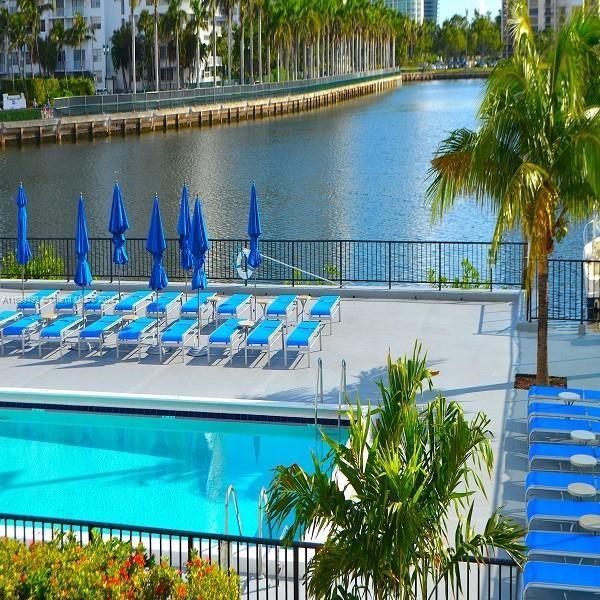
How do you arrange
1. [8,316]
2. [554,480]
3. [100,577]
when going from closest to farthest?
1. [100,577]
2. [554,480]
3. [8,316]

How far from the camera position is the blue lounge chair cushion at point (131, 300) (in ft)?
70.7

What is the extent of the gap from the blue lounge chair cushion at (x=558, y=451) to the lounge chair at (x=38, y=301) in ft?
38.6

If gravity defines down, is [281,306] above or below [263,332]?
above

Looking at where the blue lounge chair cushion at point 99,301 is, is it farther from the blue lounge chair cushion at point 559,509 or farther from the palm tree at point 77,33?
the palm tree at point 77,33

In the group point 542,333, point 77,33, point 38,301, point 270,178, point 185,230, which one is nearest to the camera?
point 542,333

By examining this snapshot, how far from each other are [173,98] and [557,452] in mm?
86308

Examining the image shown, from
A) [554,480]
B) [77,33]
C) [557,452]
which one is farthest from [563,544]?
[77,33]

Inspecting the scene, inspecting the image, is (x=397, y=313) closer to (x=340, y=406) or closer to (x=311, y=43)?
(x=340, y=406)

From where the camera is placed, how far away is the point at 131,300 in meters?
22.0

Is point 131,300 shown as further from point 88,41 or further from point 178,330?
point 88,41

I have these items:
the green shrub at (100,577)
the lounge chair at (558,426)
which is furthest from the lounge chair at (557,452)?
the green shrub at (100,577)

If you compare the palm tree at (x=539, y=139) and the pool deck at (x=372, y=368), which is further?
the pool deck at (x=372, y=368)

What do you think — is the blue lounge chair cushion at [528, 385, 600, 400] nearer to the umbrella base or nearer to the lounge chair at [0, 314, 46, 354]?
the umbrella base

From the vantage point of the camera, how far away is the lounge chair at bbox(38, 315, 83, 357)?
797 inches
